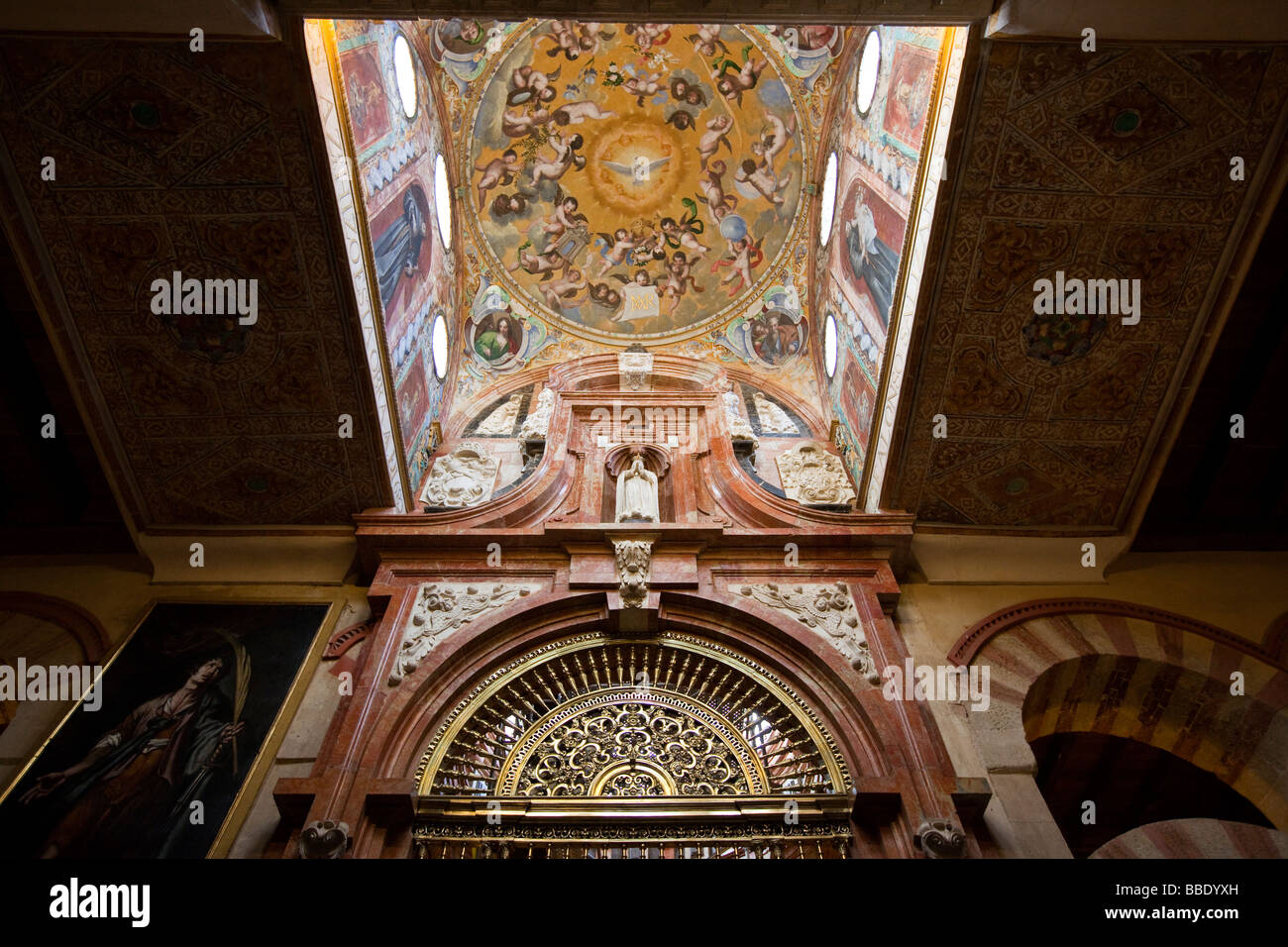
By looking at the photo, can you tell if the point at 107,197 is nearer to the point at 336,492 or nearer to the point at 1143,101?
the point at 336,492

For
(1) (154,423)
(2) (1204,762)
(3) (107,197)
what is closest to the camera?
(3) (107,197)

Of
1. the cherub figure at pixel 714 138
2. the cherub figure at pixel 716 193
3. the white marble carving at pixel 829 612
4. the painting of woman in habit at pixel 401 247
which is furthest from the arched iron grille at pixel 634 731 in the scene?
the cherub figure at pixel 714 138

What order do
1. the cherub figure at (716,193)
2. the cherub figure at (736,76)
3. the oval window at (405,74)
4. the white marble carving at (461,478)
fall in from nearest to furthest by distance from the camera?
the oval window at (405,74) → the white marble carving at (461,478) → the cherub figure at (736,76) → the cherub figure at (716,193)

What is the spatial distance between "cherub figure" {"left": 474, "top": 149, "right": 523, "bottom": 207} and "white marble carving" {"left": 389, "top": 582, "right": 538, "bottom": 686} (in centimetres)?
596

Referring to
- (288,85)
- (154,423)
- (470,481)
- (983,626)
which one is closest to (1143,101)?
(983,626)

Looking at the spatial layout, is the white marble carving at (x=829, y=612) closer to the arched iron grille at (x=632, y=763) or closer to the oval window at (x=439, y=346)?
the arched iron grille at (x=632, y=763)

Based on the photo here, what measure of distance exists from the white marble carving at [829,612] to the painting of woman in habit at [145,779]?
470 cm

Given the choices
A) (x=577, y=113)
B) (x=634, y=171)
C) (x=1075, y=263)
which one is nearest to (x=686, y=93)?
(x=634, y=171)

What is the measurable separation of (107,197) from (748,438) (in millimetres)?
6758

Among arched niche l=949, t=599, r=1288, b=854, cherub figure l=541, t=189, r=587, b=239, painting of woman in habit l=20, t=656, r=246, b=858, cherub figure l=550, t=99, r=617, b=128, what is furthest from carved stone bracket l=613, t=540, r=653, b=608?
cherub figure l=550, t=99, r=617, b=128

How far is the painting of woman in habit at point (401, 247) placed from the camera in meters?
8.90

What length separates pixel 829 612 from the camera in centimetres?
830

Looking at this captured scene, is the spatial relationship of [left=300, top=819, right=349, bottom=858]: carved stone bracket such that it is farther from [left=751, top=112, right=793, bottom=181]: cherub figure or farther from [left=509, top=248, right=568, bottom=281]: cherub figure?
[left=751, top=112, right=793, bottom=181]: cherub figure
